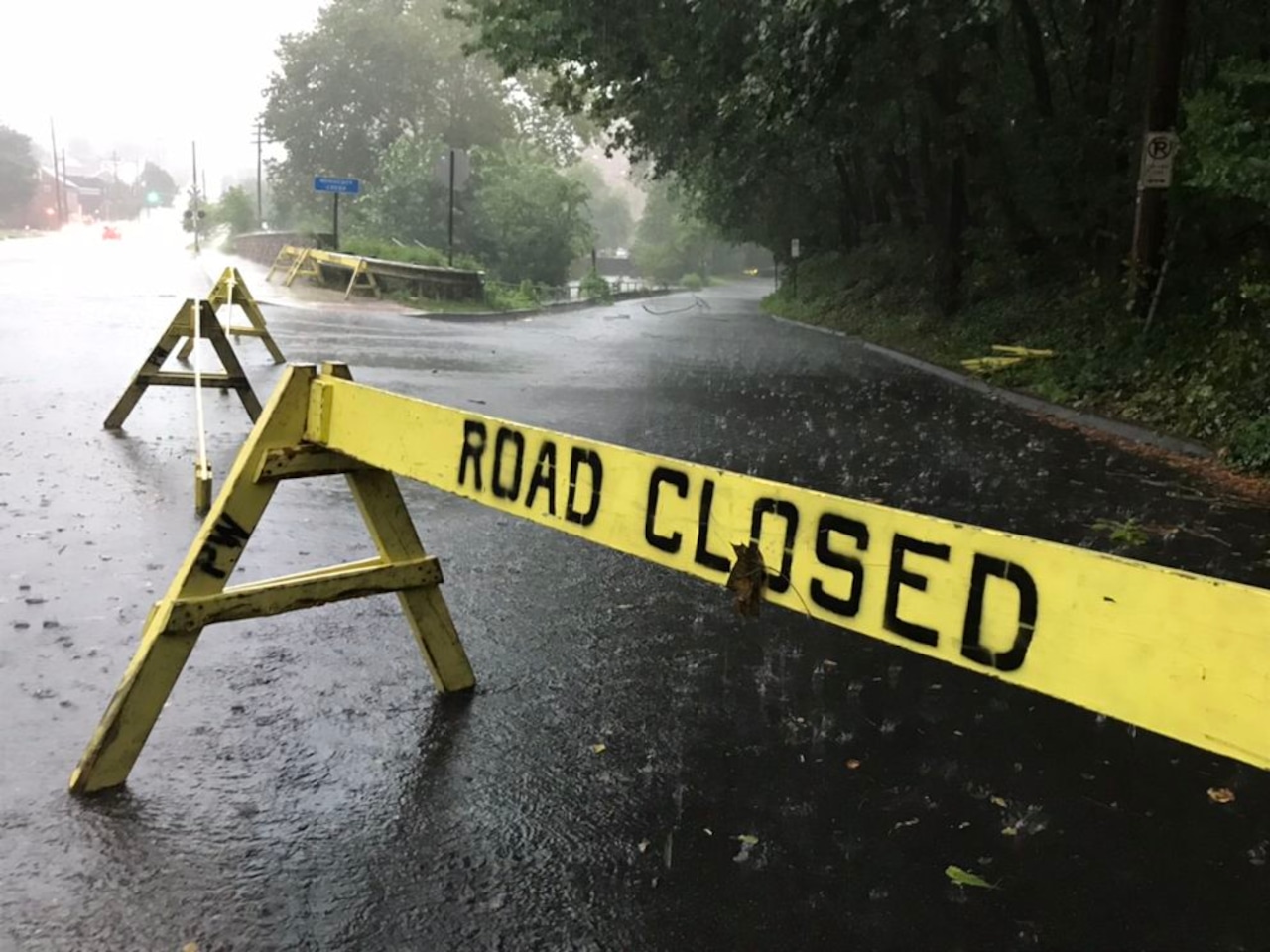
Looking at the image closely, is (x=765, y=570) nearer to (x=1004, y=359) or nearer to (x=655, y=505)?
(x=655, y=505)

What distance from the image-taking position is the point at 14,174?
299 feet

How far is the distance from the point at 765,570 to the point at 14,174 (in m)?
107

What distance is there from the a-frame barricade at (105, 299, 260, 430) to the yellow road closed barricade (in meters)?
5.56

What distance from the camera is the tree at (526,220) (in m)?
41.9

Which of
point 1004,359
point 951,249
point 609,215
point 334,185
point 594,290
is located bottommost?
point 594,290

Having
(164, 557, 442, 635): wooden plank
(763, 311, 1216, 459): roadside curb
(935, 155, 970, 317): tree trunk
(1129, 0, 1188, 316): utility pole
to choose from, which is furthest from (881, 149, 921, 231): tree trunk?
(164, 557, 442, 635): wooden plank

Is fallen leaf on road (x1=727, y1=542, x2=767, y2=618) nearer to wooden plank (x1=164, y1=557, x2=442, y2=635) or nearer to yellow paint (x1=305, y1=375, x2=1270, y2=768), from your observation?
yellow paint (x1=305, y1=375, x2=1270, y2=768)

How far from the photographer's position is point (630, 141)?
29406mm

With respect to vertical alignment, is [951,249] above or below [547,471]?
above

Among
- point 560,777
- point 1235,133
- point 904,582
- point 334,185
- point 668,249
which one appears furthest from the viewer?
point 668,249

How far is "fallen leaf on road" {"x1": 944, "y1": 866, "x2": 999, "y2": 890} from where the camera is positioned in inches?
117

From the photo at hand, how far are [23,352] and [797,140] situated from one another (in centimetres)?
1773

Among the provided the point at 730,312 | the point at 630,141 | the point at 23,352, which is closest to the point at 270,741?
the point at 23,352

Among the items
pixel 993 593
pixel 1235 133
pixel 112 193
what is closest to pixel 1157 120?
pixel 1235 133
